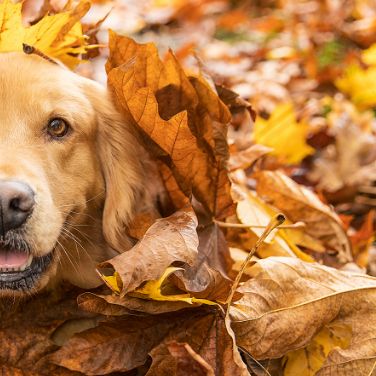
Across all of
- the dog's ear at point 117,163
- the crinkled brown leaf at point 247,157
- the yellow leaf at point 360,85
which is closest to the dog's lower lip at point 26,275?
the dog's ear at point 117,163

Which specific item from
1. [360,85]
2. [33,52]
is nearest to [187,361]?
[33,52]

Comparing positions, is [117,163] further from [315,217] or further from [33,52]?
[315,217]

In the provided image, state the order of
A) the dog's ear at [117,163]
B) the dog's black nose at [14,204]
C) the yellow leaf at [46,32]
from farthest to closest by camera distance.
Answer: the dog's ear at [117,163] < the yellow leaf at [46,32] < the dog's black nose at [14,204]

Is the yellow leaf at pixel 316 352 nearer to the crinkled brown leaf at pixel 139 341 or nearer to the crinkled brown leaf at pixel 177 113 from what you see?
the crinkled brown leaf at pixel 139 341

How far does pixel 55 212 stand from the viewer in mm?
2402

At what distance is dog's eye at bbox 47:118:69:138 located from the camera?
261cm

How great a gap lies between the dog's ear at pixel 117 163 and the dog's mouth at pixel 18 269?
1.39 feet

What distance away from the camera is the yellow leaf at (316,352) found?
2.36 meters

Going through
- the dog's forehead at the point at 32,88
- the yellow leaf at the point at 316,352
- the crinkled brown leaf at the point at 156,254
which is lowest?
the yellow leaf at the point at 316,352

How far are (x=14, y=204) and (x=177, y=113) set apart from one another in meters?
0.76

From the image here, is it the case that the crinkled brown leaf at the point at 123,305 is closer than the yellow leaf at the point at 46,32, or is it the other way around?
the crinkled brown leaf at the point at 123,305

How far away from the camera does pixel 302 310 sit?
2.25 meters

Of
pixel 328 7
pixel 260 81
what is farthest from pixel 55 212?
pixel 328 7

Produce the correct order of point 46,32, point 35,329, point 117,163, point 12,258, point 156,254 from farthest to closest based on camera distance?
point 117,163, point 46,32, point 35,329, point 12,258, point 156,254
